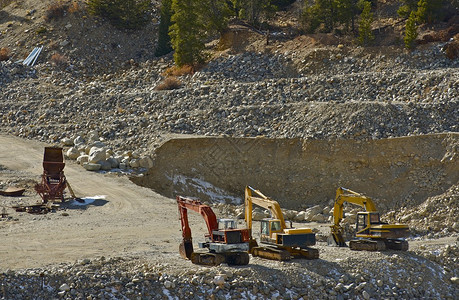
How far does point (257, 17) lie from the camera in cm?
4484

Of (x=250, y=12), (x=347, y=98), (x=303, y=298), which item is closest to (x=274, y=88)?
(x=347, y=98)

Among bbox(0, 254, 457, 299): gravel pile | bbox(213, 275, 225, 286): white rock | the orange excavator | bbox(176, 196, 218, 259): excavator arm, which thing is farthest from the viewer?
bbox(176, 196, 218, 259): excavator arm

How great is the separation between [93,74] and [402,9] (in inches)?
766

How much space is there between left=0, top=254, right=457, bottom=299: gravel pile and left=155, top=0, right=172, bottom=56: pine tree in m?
28.7

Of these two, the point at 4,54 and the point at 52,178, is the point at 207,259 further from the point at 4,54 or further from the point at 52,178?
the point at 4,54

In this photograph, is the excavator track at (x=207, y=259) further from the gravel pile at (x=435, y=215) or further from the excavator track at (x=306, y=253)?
the gravel pile at (x=435, y=215)

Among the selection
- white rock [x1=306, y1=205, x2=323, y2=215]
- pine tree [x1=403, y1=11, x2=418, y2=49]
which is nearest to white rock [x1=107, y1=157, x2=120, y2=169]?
white rock [x1=306, y1=205, x2=323, y2=215]

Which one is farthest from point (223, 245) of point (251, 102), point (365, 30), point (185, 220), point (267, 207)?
point (365, 30)

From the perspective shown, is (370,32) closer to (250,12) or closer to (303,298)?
(250,12)

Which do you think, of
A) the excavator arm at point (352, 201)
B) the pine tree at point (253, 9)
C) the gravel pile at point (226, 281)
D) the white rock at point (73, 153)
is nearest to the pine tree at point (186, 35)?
the pine tree at point (253, 9)

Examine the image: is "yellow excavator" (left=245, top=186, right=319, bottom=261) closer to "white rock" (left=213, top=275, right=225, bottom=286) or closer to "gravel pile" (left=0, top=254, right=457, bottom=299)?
"gravel pile" (left=0, top=254, right=457, bottom=299)

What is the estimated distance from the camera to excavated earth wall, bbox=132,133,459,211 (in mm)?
28625

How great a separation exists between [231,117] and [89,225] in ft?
37.4

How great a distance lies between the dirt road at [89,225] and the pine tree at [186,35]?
37.6 ft
